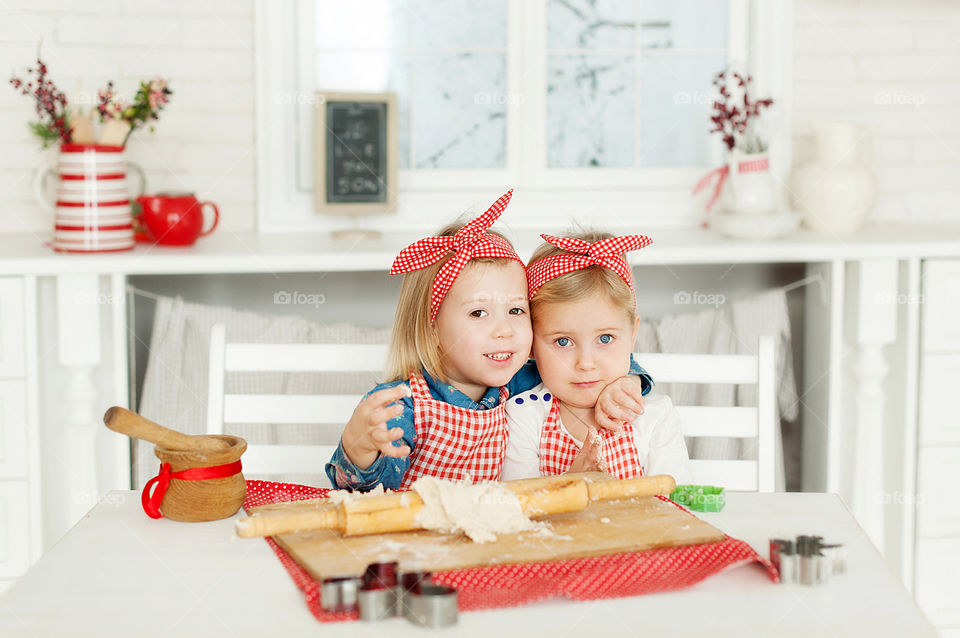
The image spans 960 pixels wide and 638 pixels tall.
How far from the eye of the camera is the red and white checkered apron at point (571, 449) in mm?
1472

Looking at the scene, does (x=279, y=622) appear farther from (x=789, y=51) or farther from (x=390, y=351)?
(x=789, y=51)

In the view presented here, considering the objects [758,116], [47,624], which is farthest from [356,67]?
[47,624]

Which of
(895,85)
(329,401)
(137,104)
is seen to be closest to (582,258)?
(329,401)

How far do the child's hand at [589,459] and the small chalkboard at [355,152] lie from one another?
4.00 feet

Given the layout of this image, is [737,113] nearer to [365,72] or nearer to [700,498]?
[365,72]

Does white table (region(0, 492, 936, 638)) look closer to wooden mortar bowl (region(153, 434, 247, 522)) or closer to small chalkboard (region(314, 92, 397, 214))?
wooden mortar bowl (region(153, 434, 247, 522))

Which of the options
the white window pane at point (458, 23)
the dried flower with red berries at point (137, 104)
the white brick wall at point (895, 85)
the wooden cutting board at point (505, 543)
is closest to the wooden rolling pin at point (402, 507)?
the wooden cutting board at point (505, 543)

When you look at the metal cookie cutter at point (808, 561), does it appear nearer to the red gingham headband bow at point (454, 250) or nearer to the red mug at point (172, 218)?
the red gingham headband bow at point (454, 250)

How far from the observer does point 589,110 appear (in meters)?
2.66

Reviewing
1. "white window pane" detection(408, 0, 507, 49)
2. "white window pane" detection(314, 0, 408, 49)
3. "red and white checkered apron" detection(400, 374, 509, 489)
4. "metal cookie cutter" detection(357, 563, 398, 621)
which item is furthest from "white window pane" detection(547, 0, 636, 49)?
"metal cookie cutter" detection(357, 563, 398, 621)

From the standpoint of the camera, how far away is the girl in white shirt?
4.83 ft

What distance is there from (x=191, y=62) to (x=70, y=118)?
0.35 meters

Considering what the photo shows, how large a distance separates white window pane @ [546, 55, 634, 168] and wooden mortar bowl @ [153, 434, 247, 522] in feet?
5.56

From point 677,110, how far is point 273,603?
208 centimetres
